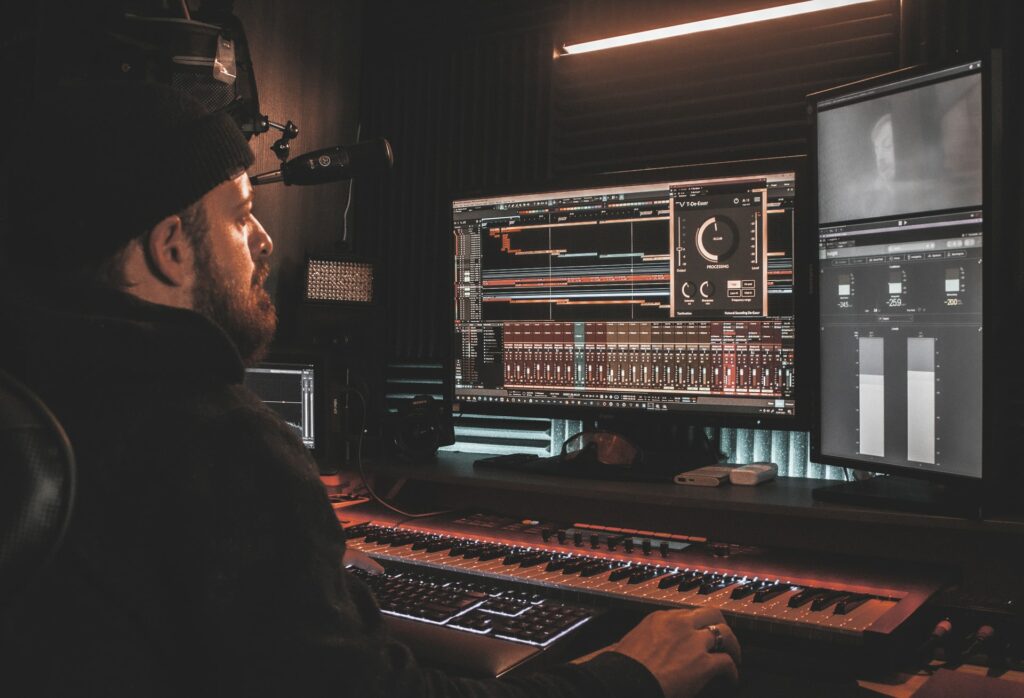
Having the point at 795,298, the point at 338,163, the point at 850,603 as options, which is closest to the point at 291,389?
the point at 338,163

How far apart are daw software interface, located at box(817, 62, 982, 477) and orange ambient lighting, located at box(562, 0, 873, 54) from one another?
38cm

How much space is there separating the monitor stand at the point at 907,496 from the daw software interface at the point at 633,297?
227mm

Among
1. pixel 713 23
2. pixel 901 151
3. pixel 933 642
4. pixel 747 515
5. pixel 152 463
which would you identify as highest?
pixel 713 23

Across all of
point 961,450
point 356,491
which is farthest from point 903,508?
point 356,491

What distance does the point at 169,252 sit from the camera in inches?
37.2

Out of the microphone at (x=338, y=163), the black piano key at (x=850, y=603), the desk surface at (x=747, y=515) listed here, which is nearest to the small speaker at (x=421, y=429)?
the desk surface at (x=747, y=515)

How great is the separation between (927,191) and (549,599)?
0.92 meters

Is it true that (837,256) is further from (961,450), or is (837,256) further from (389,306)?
(389,306)

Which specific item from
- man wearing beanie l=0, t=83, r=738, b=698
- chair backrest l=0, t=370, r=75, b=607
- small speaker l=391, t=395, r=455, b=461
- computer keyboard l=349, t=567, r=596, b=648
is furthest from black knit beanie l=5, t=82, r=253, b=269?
small speaker l=391, t=395, r=455, b=461

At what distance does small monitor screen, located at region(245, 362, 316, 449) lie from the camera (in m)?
2.32

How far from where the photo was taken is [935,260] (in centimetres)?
152

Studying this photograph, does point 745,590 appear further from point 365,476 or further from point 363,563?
point 365,476

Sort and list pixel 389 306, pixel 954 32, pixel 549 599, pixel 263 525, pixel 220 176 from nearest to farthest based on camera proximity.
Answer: pixel 263 525, pixel 220 176, pixel 549 599, pixel 954 32, pixel 389 306

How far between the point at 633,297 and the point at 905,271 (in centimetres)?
60
